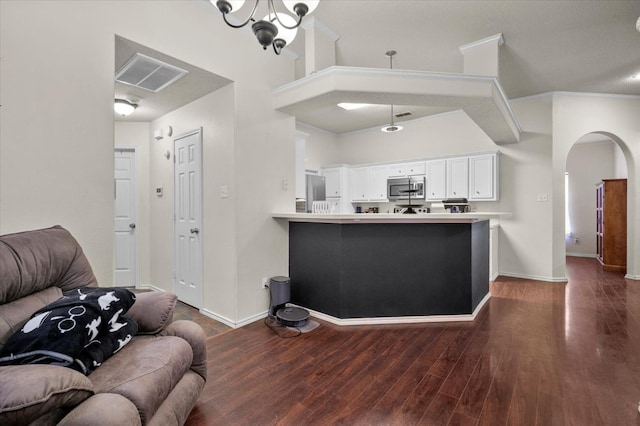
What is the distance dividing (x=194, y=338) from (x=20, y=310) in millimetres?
759

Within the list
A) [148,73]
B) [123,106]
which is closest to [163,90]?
[148,73]

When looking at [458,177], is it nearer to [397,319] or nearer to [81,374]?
[397,319]

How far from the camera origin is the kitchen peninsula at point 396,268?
300cm

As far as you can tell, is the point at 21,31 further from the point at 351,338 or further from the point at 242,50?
the point at 351,338

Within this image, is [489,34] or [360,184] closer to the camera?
[489,34]

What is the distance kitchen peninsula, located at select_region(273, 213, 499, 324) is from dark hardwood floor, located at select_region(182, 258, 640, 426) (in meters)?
0.18

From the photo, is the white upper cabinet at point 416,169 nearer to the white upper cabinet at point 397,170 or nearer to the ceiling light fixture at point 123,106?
the white upper cabinet at point 397,170

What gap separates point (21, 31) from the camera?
5.81ft

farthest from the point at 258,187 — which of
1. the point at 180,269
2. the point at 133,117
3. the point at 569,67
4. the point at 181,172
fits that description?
the point at 569,67

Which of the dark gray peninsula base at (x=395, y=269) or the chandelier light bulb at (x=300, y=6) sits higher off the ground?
the chandelier light bulb at (x=300, y=6)

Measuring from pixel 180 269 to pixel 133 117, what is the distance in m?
2.28

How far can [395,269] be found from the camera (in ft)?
10.0

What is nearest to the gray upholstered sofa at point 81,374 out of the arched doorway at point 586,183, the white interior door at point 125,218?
the white interior door at point 125,218

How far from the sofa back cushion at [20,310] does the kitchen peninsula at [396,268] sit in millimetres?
2058
